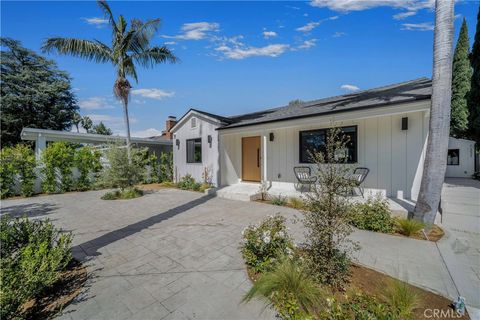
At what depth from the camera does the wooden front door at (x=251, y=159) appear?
32.6 ft

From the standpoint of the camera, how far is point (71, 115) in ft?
82.2

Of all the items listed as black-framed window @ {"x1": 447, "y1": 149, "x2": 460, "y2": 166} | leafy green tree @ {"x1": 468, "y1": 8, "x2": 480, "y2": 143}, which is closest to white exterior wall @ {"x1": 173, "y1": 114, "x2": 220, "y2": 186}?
leafy green tree @ {"x1": 468, "y1": 8, "x2": 480, "y2": 143}

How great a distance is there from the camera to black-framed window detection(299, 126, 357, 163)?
720 centimetres

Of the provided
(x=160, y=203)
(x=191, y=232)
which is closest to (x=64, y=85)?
(x=160, y=203)

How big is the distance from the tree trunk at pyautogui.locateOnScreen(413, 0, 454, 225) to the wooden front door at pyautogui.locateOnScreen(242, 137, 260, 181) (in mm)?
6179

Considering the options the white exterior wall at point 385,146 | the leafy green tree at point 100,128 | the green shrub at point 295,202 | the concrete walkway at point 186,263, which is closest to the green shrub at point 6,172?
the concrete walkway at point 186,263

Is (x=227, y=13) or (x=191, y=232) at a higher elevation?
(x=227, y=13)

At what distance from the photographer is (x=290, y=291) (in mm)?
2367

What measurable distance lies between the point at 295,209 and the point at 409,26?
270 inches

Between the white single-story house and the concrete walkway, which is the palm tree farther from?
the concrete walkway

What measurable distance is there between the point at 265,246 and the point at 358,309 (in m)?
1.34

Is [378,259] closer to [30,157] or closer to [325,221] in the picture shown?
[325,221]

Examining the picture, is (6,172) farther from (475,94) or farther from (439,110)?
(475,94)

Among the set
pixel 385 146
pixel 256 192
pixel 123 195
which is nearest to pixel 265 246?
pixel 256 192
